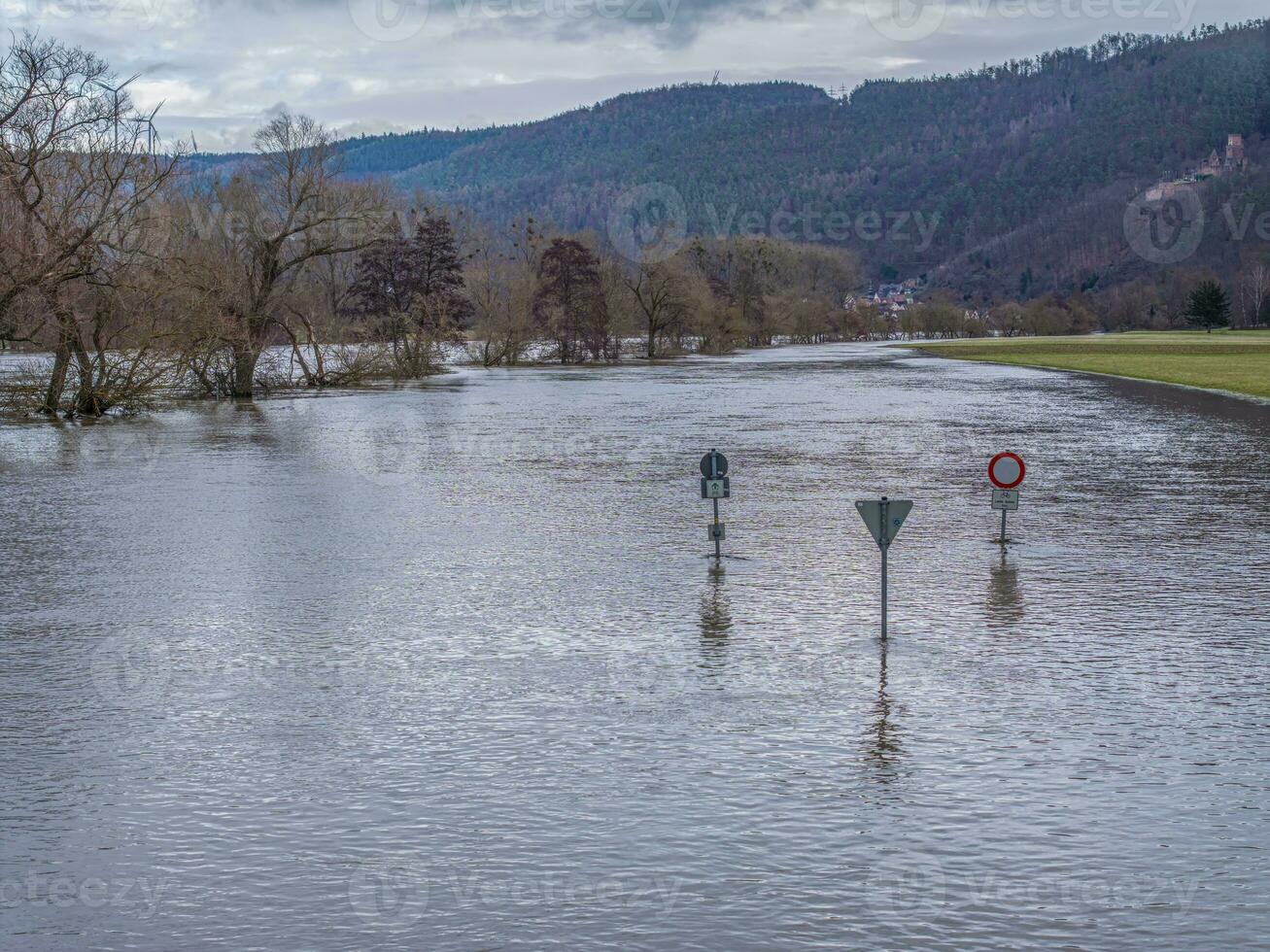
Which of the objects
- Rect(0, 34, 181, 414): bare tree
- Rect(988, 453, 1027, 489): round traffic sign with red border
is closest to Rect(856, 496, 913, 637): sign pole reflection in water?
Rect(988, 453, 1027, 489): round traffic sign with red border

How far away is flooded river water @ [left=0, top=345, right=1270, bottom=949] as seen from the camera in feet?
19.2

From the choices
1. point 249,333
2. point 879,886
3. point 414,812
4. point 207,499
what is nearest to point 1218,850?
point 879,886

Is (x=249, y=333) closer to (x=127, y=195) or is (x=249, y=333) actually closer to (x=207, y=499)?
(x=127, y=195)

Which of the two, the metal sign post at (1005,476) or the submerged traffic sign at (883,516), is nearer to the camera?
the submerged traffic sign at (883,516)

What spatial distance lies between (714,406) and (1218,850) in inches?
1449

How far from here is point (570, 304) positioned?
97.0 meters

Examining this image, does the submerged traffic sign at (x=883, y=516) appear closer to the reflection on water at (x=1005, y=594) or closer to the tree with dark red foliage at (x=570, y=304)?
the reflection on water at (x=1005, y=594)

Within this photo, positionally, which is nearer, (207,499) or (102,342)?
(207,499)

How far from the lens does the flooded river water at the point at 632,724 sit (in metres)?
5.84

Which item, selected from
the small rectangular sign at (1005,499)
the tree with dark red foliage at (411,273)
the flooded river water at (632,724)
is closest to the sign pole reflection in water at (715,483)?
the flooded river water at (632,724)

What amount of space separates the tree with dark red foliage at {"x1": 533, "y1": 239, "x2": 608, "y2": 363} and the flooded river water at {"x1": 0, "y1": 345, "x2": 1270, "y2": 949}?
7552cm

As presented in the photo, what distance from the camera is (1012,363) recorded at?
78.7 metres

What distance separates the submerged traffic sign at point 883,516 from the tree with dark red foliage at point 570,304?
8273 centimetres

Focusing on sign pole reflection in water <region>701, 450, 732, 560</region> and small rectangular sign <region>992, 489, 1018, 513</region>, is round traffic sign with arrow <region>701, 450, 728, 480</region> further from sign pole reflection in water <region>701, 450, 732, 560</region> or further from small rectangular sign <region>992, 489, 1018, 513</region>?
small rectangular sign <region>992, 489, 1018, 513</region>
